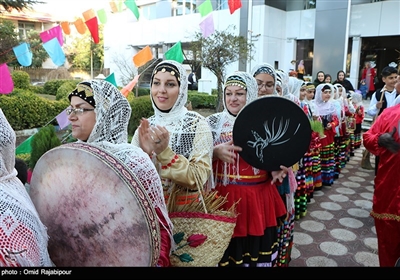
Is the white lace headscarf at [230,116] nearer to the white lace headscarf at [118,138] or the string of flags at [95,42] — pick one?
the white lace headscarf at [118,138]

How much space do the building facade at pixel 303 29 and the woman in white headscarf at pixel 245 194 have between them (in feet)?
36.6

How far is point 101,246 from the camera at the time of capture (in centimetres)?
Result: 122

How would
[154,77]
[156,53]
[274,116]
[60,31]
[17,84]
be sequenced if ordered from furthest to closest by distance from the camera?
[156,53]
[17,84]
[60,31]
[154,77]
[274,116]

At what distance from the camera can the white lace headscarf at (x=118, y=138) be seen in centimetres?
145

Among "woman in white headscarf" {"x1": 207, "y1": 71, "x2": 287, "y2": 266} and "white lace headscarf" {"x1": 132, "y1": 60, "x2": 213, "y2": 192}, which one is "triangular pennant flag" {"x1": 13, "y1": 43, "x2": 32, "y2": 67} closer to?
"white lace headscarf" {"x1": 132, "y1": 60, "x2": 213, "y2": 192}

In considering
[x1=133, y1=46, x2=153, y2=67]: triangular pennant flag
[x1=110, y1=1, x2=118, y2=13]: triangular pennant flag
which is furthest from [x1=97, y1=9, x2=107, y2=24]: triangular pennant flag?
[x1=133, y1=46, x2=153, y2=67]: triangular pennant flag

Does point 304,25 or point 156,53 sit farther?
point 156,53

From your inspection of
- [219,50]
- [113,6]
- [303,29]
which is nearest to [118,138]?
[113,6]

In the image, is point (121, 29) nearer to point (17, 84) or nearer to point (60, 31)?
point (17, 84)

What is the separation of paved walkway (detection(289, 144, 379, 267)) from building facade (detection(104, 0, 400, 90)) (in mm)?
8151

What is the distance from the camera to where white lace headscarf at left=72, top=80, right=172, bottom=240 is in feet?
4.75

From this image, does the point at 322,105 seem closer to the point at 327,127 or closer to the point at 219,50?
the point at 327,127
